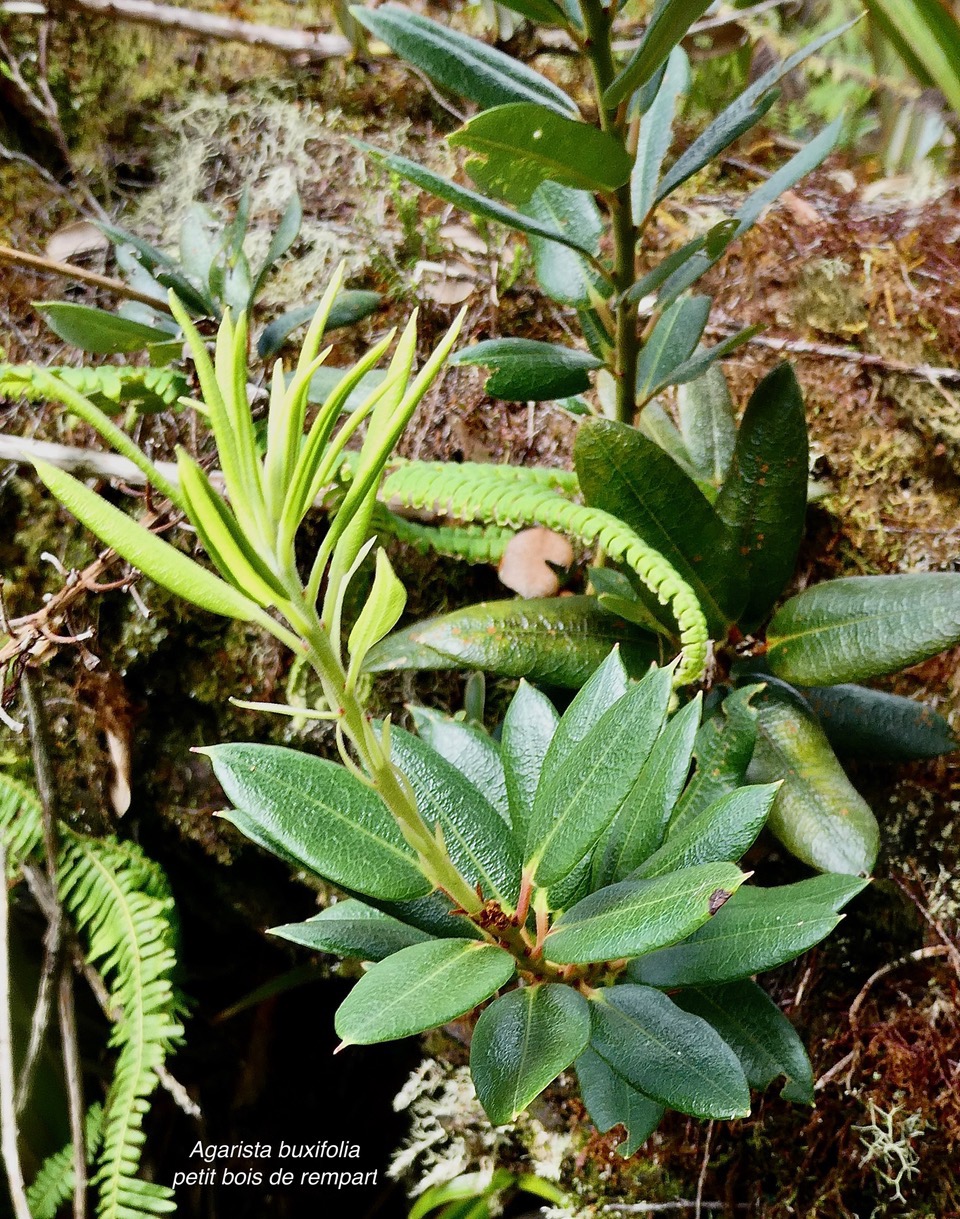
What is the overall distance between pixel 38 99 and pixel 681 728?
2.11 m

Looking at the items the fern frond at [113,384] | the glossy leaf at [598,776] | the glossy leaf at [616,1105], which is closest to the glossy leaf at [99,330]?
the fern frond at [113,384]

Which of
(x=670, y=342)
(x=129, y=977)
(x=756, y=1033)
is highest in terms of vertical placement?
(x=670, y=342)

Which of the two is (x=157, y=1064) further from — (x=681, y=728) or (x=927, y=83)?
(x=927, y=83)

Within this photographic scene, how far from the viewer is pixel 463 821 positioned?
81 centimetres

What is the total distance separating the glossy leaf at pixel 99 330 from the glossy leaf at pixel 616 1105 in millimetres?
1233

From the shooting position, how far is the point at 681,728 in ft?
2.56

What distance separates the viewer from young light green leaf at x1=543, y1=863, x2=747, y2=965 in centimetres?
60

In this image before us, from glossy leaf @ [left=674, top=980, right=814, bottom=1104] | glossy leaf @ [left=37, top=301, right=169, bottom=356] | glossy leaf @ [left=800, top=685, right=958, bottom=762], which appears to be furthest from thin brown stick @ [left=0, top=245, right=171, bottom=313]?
glossy leaf @ [left=674, top=980, right=814, bottom=1104]

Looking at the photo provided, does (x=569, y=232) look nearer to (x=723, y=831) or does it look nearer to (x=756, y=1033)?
(x=723, y=831)

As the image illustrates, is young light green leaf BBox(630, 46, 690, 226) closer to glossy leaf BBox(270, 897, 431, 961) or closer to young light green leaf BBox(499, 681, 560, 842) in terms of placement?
young light green leaf BBox(499, 681, 560, 842)

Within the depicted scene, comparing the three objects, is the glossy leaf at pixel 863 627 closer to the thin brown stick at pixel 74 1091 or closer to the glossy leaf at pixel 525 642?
the glossy leaf at pixel 525 642

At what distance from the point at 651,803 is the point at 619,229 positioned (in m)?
0.67

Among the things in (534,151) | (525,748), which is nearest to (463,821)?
(525,748)

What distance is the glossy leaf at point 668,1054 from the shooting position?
69cm
